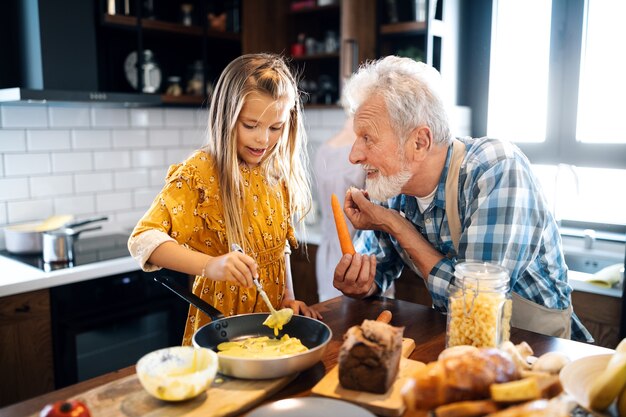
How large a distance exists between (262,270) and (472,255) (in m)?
0.64

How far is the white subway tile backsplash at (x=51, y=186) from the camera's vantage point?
2861 mm

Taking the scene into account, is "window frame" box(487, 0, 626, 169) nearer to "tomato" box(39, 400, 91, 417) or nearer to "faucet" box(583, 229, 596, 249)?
"faucet" box(583, 229, 596, 249)

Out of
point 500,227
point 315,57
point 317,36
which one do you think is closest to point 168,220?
point 500,227

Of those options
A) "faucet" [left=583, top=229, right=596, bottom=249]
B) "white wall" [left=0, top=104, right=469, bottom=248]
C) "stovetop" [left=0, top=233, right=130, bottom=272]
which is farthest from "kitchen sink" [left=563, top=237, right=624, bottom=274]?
"stovetop" [left=0, top=233, right=130, bottom=272]

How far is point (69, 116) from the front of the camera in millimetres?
2955

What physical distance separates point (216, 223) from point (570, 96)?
2263 mm

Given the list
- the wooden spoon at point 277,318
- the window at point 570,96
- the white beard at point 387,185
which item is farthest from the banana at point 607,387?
the window at point 570,96

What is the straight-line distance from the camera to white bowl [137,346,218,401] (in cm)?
98

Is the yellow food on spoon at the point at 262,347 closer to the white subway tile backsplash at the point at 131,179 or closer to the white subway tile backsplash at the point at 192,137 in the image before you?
the white subway tile backsplash at the point at 131,179

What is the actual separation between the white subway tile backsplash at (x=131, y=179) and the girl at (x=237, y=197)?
5.43 feet

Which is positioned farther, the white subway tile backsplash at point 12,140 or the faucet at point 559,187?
the faucet at point 559,187

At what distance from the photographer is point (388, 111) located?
1626 millimetres

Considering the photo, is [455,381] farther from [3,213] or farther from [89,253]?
[3,213]

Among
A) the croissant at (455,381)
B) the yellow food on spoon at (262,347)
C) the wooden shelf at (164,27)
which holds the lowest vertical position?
the yellow food on spoon at (262,347)
